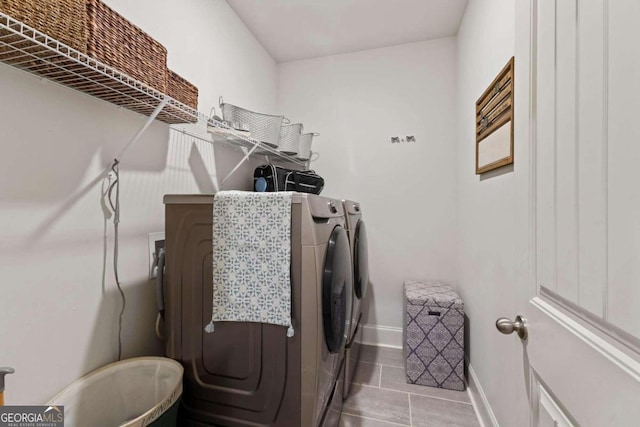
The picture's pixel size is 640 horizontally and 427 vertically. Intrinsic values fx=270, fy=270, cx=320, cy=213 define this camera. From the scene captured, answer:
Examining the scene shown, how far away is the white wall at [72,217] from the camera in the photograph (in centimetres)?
87

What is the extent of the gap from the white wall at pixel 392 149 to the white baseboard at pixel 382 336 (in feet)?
0.21

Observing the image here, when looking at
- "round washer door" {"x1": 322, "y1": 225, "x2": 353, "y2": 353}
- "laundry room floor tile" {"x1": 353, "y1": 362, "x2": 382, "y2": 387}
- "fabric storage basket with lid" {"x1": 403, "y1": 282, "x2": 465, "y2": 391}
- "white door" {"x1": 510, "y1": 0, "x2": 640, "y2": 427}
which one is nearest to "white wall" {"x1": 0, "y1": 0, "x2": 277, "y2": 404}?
"round washer door" {"x1": 322, "y1": 225, "x2": 353, "y2": 353}

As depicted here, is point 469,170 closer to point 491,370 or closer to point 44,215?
point 491,370

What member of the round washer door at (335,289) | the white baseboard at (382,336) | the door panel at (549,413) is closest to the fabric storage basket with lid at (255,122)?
the round washer door at (335,289)

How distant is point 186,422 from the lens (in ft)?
3.79

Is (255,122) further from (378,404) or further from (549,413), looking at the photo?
(378,404)

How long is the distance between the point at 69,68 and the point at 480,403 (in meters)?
2.50

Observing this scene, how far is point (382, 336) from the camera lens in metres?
2.54

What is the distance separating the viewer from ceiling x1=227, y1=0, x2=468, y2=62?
6.50 feet

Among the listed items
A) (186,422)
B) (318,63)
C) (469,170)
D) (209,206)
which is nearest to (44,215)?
(209,206)

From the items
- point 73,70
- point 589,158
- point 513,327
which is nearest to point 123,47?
point 73,70

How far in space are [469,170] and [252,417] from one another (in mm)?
1968

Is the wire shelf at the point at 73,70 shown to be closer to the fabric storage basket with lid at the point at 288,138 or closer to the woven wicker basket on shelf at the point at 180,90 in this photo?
the woven wicker basket on shelf at the point at 180,90

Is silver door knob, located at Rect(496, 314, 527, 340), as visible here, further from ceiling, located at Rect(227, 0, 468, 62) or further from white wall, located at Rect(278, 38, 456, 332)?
ceiling, located at Rect(227, 0, 468, 62)
